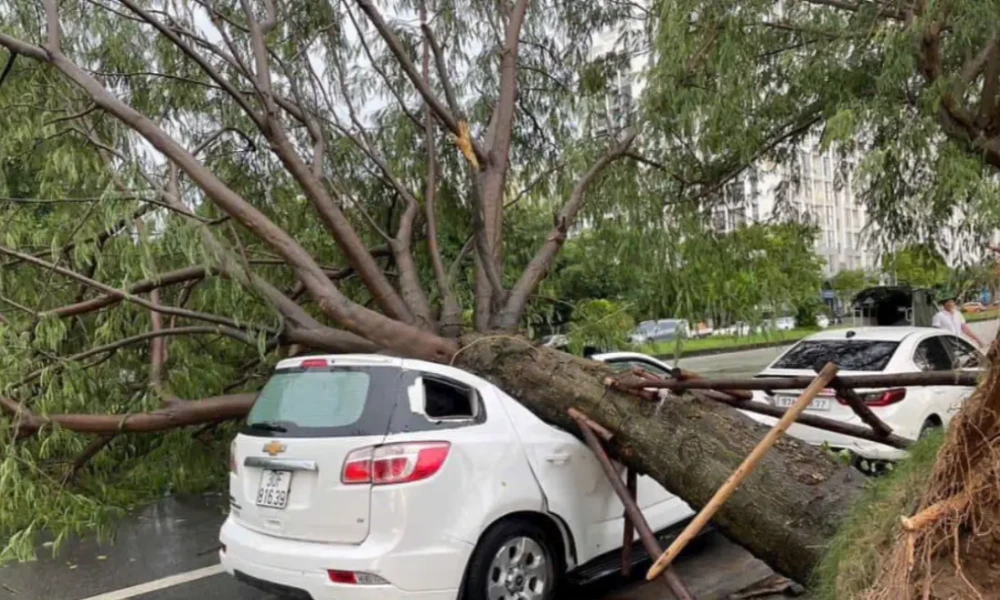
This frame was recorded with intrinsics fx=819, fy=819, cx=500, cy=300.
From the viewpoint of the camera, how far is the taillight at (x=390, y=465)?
13.3ft

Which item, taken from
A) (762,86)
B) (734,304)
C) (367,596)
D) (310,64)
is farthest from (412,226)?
(367,596)

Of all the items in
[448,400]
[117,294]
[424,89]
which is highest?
[424,89]

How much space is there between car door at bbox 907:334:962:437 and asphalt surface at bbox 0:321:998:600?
295cm

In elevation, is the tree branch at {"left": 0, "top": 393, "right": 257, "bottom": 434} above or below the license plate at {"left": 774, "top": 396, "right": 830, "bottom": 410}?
above

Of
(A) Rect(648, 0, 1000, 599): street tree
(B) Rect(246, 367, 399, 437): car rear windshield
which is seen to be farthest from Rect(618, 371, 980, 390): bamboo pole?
(A) Rect(648, 0, 1000, 599): street tree

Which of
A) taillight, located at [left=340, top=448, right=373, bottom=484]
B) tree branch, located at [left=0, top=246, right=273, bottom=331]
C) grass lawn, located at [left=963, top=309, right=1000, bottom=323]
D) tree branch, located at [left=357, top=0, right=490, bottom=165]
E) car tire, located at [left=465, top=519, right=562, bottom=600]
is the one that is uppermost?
tree branch, located at [left=357, top=0, right=490, bottom=165]

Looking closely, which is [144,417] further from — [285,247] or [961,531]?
[961,531]

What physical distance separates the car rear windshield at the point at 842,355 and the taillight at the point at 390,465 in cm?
554

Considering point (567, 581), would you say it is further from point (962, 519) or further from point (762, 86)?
point (762, 86)

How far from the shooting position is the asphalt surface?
5246 mm

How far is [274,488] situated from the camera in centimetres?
440

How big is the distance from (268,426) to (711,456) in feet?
8.09

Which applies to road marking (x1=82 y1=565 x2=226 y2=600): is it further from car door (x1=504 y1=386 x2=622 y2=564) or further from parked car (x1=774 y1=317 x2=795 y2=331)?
parked car (x1=774 y1=317 x2=795 y2=331)

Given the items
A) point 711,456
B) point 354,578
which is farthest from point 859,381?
point 354,578
